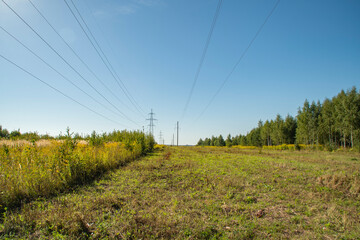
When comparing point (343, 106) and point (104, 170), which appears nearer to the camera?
point (104, 170)

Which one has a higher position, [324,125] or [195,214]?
[324,125]

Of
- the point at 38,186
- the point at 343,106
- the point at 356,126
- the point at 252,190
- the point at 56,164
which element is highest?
the point at 343,106

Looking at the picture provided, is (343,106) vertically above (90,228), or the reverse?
(343,106)

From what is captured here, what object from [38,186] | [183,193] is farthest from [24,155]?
[183,193]

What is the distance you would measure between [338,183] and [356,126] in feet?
120

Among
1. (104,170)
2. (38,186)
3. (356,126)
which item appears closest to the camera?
(38,186)

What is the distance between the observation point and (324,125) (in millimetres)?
41500

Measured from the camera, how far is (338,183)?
6781mm

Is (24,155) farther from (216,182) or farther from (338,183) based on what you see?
(338,183)

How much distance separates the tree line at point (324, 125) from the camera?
31516 millimetres

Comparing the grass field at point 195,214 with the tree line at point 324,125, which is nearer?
the grass field at point 195,214

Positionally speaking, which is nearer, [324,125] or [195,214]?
[195,214]

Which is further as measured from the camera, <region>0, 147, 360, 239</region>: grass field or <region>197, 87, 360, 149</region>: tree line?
<region>197, 87, 360, 149</region>: tree line

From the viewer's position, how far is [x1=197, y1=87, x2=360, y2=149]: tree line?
103 feet
